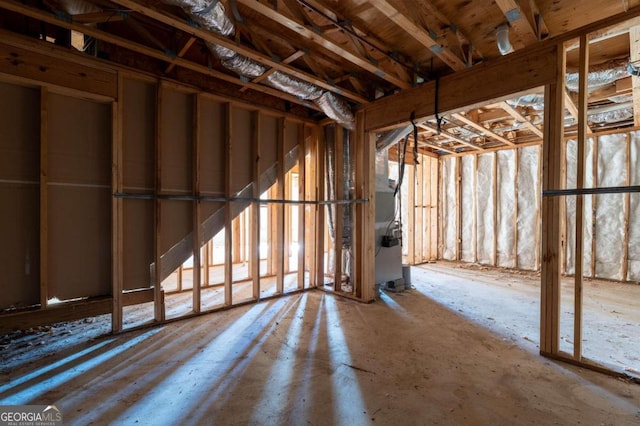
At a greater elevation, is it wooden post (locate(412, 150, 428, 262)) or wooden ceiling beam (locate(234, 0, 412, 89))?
wooden ceiling beam (locate(234, 0, 412, 89))

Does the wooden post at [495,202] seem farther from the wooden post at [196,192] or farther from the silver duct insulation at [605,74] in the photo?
the wooden post at [196,192]

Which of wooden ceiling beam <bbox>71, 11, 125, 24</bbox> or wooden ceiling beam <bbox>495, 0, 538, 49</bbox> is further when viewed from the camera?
wooden ceiling beam <bbox>71, 11, 125, 24</bbox>

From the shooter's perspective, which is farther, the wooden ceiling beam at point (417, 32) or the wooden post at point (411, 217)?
the wooden post at point (411, 217)

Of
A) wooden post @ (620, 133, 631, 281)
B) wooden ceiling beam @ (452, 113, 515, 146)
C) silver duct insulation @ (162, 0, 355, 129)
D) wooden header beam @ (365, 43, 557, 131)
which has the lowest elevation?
wooden post @ (620, 133, 631, 281)

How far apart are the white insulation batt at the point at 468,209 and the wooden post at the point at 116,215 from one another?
6127 millimetres

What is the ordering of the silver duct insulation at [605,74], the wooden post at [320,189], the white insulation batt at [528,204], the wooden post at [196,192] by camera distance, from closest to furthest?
the silver duct insulation at [605,74] → the wooden post at [196,192] → the wooden post at [320,189] → the white insulation batt at [528,204]

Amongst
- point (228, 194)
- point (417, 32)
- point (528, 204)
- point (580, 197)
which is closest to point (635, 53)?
point (580, 197)

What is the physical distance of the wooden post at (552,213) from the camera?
2.18 metres

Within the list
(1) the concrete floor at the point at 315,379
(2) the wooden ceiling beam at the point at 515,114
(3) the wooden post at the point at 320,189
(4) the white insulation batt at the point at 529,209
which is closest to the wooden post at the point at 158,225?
(1) the concrete floor at the point at 315,379

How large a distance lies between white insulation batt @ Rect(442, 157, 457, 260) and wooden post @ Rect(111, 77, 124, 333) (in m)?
6.13

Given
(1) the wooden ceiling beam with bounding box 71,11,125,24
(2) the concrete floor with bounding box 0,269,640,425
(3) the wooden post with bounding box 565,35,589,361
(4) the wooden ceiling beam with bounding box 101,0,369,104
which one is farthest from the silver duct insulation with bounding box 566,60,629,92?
(1) the wooden ceiling beam with bounding box 71,11,125,24

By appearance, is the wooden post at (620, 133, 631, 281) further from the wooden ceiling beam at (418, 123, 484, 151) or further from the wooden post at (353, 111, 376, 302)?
the wooden post at (353, 111, 376, 302)

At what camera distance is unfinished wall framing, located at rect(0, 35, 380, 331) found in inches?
89.2

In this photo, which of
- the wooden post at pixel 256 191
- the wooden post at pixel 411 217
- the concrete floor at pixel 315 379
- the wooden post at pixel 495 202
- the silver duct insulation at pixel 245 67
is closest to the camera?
the concrete floor at pixel 315 379
